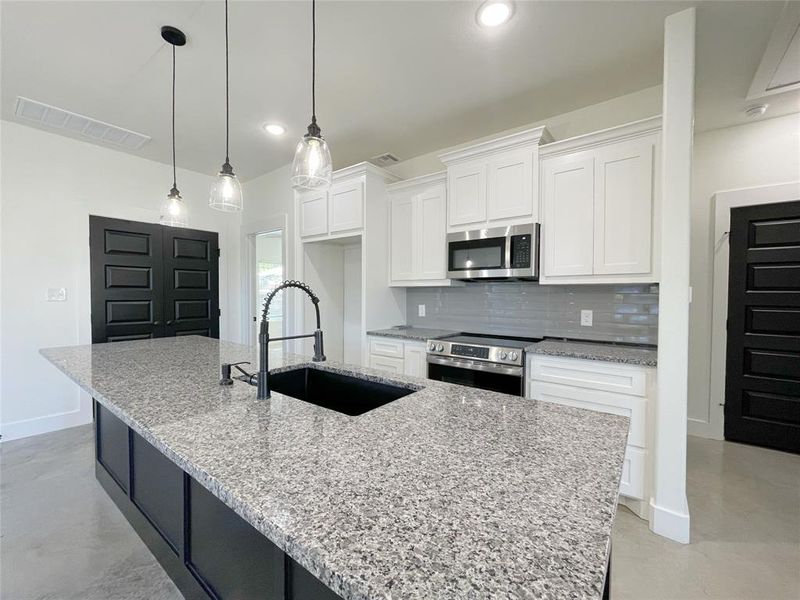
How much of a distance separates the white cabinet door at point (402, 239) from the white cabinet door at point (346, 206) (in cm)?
36

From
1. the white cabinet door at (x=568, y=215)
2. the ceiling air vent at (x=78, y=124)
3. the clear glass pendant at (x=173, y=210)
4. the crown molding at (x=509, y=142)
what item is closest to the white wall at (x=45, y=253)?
the ceiling air vent at (x=78, y=124)

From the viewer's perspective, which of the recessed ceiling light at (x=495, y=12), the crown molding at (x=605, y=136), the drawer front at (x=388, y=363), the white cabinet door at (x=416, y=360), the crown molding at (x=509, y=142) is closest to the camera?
the recessed ceiling light at (x=495, y=12)

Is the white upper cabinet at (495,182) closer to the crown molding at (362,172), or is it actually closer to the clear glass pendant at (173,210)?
the crown molding at (362,172)

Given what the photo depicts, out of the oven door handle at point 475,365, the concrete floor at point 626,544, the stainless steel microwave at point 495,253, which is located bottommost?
the concrete floor at point 626,544

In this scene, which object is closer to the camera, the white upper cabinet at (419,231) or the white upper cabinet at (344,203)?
the white upper cabinet at (419,231)

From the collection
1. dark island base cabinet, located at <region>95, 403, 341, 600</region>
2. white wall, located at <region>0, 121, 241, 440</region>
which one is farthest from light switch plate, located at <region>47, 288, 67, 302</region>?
dark island base cabinet, located at <region>95, 403, 341, 600</region>

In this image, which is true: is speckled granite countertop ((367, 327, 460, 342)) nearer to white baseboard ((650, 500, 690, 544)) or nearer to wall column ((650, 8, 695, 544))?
wall column ((650, 8, 695, 544))

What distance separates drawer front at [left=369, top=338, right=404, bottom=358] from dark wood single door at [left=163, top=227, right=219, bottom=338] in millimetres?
2466

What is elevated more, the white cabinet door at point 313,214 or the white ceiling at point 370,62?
the white ceiling at point 370,62

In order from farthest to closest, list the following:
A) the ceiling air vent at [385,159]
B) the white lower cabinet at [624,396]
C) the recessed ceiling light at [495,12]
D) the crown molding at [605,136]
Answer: the ceiling air vent at [385,159] → the crown molding at [605,136] → the white lower cabinet at [624,396] → the recessed ceiling light at [495,12]

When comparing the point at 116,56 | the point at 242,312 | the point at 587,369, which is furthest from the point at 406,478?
the point at 242,312

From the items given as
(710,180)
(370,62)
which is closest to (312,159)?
(370,62)

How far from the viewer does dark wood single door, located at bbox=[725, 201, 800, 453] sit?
2732mm

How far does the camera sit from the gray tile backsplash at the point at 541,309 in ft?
8.18
